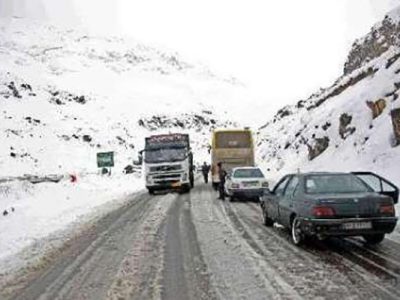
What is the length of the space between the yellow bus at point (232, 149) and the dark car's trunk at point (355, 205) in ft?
72.5

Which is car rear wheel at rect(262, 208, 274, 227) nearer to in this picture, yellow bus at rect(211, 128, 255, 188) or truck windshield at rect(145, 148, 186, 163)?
truck windshield at rect(145, 148, 186, 163)

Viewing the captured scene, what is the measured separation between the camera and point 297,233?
12000 mm

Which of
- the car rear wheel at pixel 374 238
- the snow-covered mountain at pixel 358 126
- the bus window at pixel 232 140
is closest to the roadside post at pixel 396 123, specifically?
the snow-covered mountain at pixel 358 126

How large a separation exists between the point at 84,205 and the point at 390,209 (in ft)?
52.2

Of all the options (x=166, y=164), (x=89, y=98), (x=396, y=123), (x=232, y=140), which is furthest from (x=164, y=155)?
(x=89, y=98)

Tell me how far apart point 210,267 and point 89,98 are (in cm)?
9601

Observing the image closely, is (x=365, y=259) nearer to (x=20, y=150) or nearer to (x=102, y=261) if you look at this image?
(x=102, y=261)

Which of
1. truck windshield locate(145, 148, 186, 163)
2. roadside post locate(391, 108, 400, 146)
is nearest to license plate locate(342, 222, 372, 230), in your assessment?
roadside post locate(391, 108, 400, 146)

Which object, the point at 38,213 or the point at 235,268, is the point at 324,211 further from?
the point at 38,213

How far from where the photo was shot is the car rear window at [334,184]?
39.1 ft

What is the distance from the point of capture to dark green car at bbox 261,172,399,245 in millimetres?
11078

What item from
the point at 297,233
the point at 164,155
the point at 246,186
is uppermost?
the point at 164,155

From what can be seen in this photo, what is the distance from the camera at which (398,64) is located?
112 ft

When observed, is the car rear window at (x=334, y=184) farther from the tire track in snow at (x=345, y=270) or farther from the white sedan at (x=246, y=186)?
the white sedan at (x=246, y=186)
